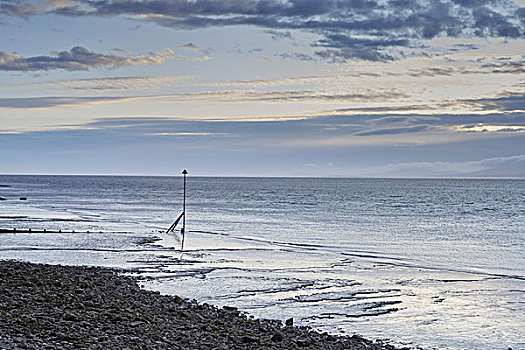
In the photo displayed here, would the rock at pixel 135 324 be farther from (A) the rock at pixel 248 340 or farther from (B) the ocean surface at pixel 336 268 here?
(B) the ocean surface at pixel 336 268

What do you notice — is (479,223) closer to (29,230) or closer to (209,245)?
(209,245)

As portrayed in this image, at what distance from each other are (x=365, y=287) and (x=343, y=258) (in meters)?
8.10

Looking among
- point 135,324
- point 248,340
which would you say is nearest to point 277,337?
point 248,340

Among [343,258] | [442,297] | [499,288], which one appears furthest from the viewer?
[343,258]

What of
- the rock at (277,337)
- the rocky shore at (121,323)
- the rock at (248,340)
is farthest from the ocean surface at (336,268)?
the rock at (248,340)

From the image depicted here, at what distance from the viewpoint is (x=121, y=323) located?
1333 centimetres

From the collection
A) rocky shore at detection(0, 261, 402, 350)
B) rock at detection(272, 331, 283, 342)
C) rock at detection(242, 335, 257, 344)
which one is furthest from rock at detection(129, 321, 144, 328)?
rock at detection(272, 331, 283, 342)

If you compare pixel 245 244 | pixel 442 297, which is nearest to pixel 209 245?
pixel 245 244

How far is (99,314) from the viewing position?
13883 millimetres

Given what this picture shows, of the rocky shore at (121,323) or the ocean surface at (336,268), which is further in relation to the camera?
the ocean surface at (336,268)

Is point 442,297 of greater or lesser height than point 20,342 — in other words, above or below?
below

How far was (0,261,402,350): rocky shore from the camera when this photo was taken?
11602 mm

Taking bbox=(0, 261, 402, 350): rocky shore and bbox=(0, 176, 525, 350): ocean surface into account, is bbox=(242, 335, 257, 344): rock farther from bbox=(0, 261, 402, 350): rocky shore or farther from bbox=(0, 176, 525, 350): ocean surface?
bbox=(0, 176, 525, 350): ocean surface

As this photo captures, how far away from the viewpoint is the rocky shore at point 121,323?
1160cm
